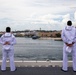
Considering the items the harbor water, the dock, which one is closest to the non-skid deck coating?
the dock

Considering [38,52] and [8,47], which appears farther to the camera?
[38,52]

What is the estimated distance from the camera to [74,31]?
5.23m

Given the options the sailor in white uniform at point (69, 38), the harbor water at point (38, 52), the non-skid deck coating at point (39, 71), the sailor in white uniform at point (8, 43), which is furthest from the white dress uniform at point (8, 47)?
the harbor water at point (38, 52)

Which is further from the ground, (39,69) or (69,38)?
(69,38)

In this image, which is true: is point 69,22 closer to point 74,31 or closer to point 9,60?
point 74,31

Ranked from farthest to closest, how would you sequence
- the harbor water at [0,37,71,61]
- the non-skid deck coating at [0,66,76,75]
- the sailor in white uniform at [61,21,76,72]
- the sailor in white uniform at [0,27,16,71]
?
the harbor water at [0,37,71,61] → the sailor in white uniform at [0,27,16,71] → the sailor in white uniform at [61,21,76,72] → the non-skid deck coating at [0,66,76,75]

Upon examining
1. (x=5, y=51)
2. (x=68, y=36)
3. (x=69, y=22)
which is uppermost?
(x=69, y=22)

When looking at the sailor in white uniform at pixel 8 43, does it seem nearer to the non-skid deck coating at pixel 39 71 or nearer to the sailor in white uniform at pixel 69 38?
the non-skid deck coating at pixel 39 71

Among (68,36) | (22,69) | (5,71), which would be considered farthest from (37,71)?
(68,36)

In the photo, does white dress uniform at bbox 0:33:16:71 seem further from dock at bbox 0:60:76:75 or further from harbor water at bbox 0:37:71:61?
harbor water at bbox 0:37:71:61

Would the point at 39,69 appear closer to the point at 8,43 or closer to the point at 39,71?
the point at 39,71

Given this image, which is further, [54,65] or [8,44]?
[54,65]

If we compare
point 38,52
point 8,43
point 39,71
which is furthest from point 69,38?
point 38,52

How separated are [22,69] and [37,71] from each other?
1.53 feet
